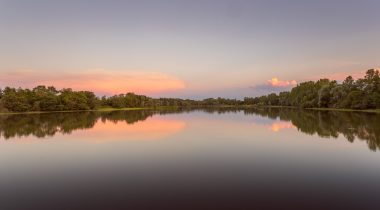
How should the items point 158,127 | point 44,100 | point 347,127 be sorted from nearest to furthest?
point 347,127
point 158,127
point 44,100

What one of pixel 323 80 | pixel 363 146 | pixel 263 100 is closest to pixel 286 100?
pixel 323 80

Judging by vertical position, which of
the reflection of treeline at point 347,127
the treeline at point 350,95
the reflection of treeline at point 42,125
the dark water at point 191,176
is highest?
the treeline at point 350,95

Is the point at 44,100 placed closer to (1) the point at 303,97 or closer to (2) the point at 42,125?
(2) the point at 42,125

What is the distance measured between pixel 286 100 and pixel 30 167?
476ft

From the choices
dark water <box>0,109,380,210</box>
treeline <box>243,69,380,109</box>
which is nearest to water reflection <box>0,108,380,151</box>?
dark water <box>0,109,380,210</box>

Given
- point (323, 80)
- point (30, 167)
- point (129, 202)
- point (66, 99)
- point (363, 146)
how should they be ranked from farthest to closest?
1. point (323, 80)
2. point (66, 99)
3. point (363, 146)
4. point (30, 167)
5. point (129, 202)

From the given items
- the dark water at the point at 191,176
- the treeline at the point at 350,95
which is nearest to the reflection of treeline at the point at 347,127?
the dark water at the point at 191,176

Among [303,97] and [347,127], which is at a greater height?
[303,97]

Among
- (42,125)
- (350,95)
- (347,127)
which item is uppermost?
(350,95)

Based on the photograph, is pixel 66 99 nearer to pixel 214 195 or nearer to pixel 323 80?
pixel 214 195

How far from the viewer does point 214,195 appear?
29.7 ft

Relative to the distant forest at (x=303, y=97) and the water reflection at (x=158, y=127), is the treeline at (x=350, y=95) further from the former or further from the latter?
the water reflection at (x=158, y=127)

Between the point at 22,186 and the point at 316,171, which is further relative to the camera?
the point at 316,171

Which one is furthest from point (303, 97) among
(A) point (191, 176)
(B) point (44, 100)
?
(A) point (191, 176)
